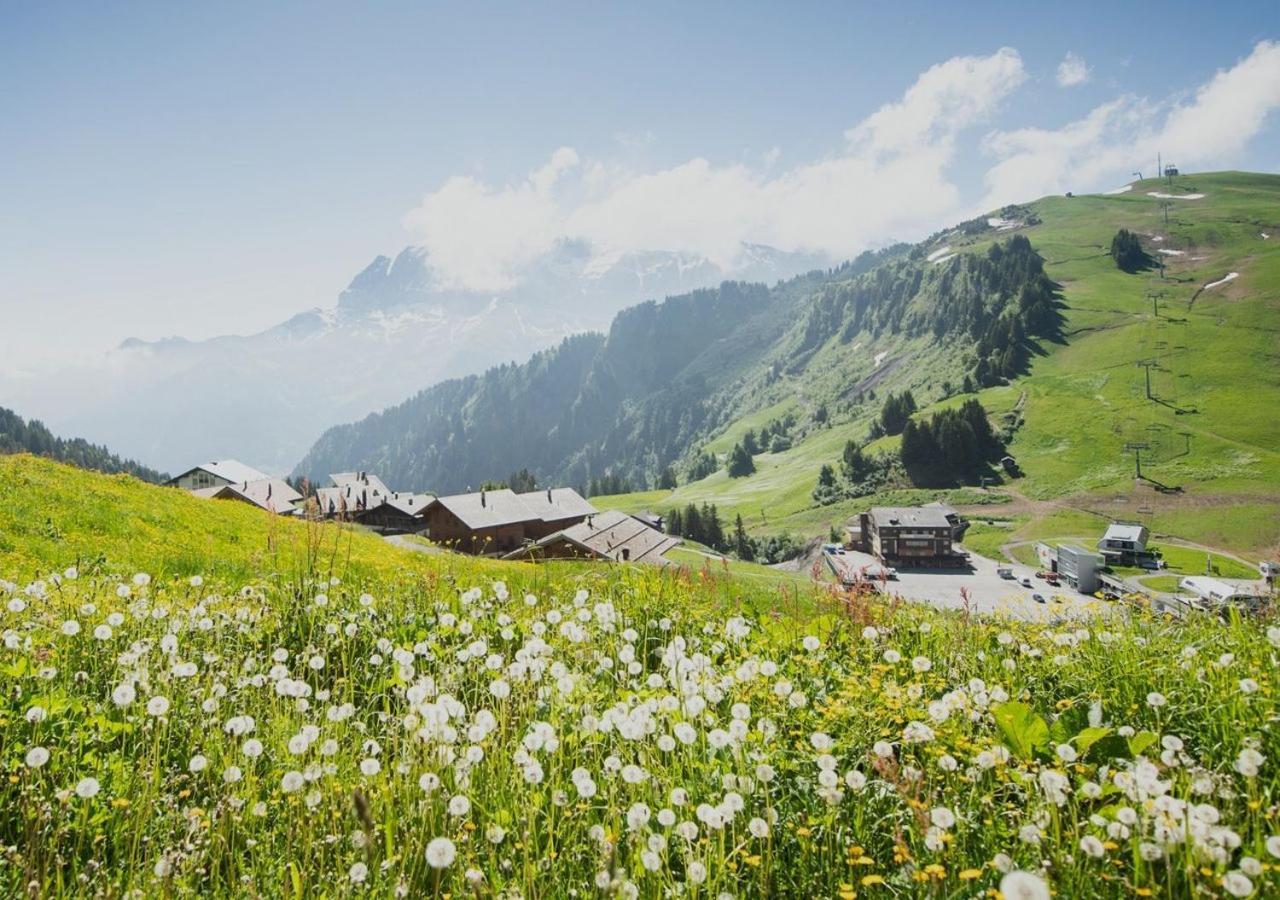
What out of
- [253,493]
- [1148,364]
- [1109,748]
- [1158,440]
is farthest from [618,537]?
[1148,364]

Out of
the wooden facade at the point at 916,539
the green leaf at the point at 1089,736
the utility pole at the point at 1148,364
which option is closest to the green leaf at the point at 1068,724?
the green leaf at the point at 1089,736

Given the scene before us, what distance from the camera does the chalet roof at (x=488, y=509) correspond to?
2943 inches

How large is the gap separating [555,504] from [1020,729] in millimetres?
86889

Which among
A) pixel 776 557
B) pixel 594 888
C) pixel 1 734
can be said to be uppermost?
pixel 1 734

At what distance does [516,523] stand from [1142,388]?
177 m

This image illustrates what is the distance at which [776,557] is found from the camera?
149 m

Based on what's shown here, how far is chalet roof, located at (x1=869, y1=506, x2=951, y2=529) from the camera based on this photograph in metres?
128

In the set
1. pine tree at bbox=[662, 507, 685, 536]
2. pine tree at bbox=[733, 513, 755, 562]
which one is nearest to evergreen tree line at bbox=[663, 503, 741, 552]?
pine tree at bbox=[662, 507, 685, 536]

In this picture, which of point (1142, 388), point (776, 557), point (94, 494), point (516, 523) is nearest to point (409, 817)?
point (94, 494)

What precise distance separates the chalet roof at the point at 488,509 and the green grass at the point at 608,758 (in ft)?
224

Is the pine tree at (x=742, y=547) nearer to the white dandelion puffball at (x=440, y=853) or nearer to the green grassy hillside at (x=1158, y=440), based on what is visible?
the green grassy hillside at (x=1158, y=440)

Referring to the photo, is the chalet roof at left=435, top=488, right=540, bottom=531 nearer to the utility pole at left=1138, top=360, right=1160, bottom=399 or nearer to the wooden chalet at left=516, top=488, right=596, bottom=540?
the wooden chalet at left=516, top=488, right=596, bottom=540

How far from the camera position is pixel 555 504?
90.1 meters

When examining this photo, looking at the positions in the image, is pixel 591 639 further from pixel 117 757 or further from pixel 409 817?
pixel 117 757
